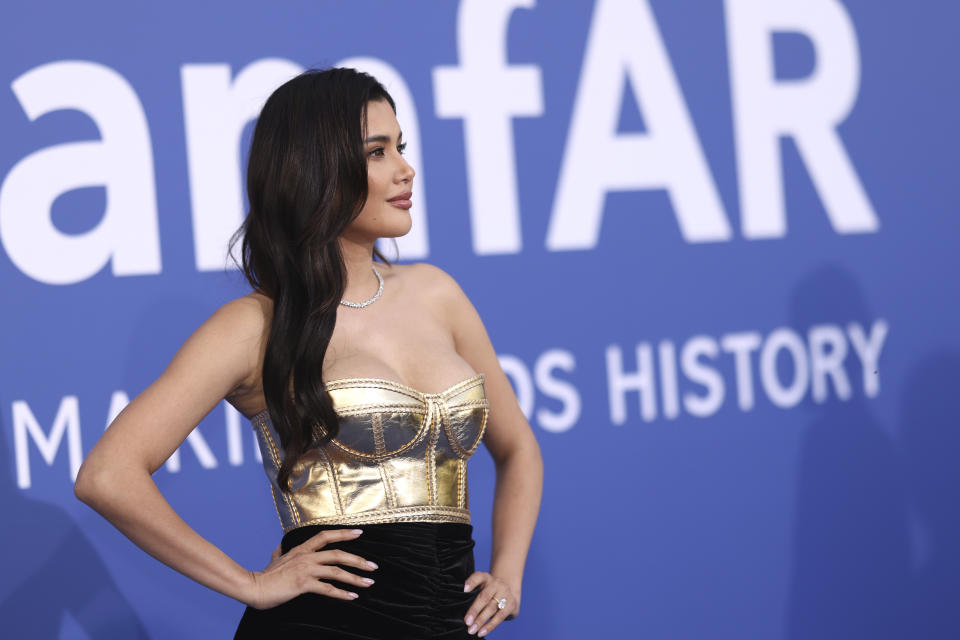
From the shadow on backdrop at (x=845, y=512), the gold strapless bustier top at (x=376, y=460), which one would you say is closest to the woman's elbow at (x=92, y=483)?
the gold strapless bustier top at (x=376, y=460)

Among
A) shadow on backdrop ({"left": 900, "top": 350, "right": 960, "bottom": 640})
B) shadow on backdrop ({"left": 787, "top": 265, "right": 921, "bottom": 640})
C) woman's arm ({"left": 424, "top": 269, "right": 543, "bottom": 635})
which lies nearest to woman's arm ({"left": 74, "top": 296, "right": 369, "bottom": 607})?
woman's arm ({"left": 424, "top": 269, "right": 543, "bottom": 635})

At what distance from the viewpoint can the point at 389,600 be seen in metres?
1.84

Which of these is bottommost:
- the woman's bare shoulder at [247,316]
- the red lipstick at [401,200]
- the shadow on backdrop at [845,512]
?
the shadow on backdrop at [845,512]

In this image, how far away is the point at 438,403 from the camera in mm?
1929

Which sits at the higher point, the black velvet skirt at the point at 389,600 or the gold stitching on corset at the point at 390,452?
the gold stitching on corset at the point at 390,452

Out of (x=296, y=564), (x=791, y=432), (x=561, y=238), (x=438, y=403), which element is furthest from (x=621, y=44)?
(x=296, y=564)

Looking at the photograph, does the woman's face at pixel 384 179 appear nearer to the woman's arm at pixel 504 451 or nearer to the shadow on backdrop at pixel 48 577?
the woman's arm at pixel 504 451

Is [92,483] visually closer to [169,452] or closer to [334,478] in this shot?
[169,452]

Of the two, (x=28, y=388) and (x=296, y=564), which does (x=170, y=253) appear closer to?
(x=28, y=388)

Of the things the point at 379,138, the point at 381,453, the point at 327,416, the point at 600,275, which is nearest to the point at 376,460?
the point at 381,453

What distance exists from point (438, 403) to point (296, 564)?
0.36 m

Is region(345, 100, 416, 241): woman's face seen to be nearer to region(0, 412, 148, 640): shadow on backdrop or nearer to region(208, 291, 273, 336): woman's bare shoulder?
region(208, 291, 273, 336): woman's bare shoulder

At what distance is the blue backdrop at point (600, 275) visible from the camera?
2930mm

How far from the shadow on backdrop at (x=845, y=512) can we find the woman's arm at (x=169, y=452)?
2057mm
